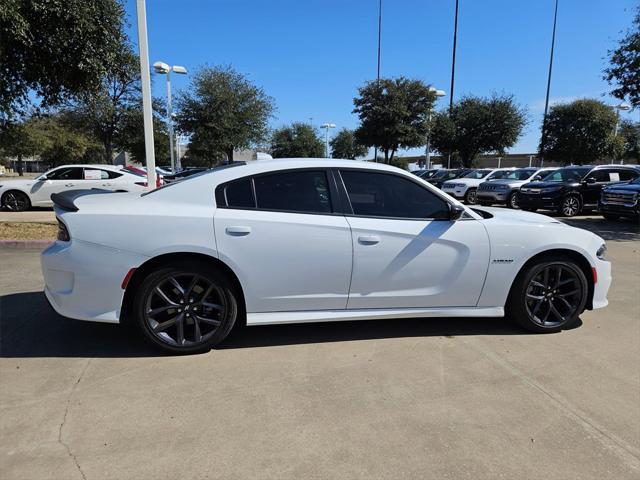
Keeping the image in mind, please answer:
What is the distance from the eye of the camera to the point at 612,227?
12.3 m

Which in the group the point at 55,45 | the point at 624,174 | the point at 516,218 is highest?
the point at 55,45

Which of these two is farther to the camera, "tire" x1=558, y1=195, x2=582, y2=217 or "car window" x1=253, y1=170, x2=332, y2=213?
"tire" x1=558, y1=195, x2=582, y2=217

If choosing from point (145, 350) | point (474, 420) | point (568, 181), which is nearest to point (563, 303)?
point (474, 420)

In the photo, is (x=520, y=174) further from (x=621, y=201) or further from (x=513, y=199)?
(x=621, y=201)

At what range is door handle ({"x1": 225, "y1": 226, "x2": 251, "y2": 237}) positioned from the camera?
11.7 feet

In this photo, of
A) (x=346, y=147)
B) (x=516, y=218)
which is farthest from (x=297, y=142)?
(x=516, y=218)

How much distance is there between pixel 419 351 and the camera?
386cm

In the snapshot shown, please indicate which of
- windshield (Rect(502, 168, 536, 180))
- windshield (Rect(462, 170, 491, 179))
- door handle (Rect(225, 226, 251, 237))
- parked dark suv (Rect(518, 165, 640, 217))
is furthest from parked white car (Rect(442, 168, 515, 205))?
door handle (Rect(225, 226, 251, 237))

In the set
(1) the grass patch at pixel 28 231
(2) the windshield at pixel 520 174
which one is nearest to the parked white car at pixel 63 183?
(1) the grass patch at pixel 28 231

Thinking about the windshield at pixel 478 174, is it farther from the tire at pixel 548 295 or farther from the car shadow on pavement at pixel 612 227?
the tire at pixel 548 295

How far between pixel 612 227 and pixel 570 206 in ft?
8.90

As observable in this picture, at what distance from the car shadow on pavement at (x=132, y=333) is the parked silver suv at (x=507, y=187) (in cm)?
1320

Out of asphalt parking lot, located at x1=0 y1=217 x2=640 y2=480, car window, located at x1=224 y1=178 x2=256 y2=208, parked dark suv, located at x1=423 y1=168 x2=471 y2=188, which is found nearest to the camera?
asphalt parking lot, located at x1=0 y1=217 x2=640 y2=480

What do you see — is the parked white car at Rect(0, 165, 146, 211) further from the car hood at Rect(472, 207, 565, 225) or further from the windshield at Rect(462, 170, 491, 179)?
the windshield at Rect(462, 170, 491, 179)
